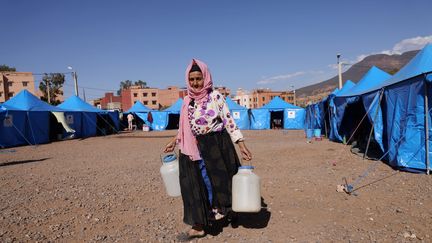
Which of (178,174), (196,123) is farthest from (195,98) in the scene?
(178,174)

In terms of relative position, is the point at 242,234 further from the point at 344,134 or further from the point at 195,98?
the point at 344,134

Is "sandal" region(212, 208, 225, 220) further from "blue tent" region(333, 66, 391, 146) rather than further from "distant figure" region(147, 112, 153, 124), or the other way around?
"distant figure" region(147, 112, 153, 124)

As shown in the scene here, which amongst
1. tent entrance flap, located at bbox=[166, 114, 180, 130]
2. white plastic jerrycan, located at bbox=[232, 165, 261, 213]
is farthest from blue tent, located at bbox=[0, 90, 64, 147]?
white plastic jerrycan, located at bbox=[232, 165, 261, 213]

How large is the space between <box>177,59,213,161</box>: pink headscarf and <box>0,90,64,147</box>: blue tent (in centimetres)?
1395

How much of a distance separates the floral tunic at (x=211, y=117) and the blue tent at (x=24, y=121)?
14.0 metres

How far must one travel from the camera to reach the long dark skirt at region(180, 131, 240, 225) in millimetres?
2916

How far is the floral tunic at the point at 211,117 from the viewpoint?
292cm

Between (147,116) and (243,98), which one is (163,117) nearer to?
(147,116)

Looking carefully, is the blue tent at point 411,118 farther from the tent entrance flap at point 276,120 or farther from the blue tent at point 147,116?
the blue tent at point 147,116

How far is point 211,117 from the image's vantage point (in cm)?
292

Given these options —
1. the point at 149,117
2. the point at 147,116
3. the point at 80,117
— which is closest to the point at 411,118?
the point at 80,117

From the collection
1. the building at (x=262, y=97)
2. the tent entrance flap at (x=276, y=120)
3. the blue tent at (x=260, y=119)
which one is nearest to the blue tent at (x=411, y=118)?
the blue tent at (x=260, y=119)

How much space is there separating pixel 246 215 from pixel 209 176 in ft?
3.16

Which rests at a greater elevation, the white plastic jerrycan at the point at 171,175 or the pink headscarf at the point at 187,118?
the pink headscarf at the point at 187,118
